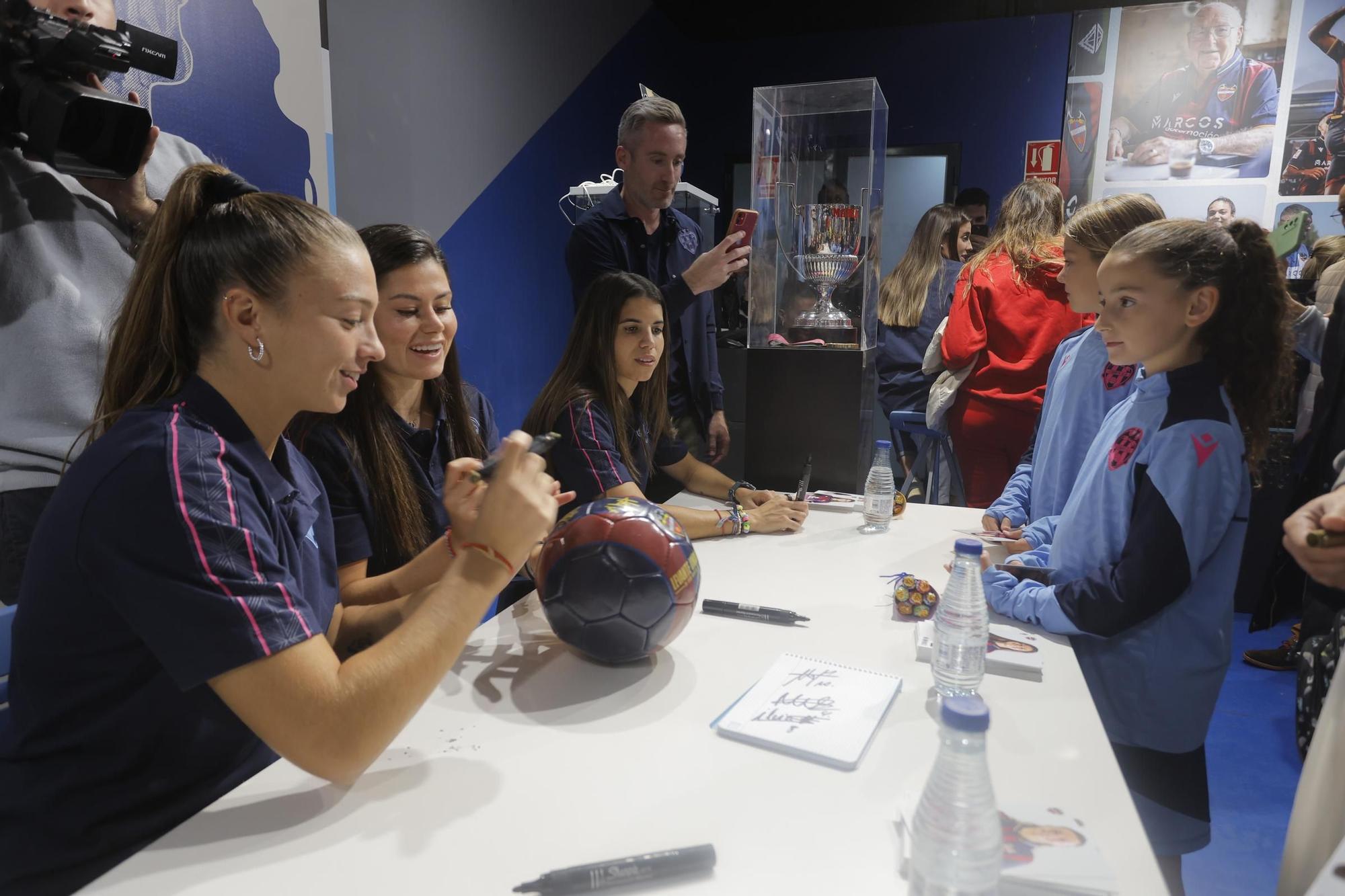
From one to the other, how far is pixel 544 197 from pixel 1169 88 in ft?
13.0

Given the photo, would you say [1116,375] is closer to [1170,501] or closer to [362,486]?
[1170,501]

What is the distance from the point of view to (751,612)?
58.8 inches

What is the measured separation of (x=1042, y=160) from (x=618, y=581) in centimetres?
536

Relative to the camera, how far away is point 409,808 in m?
0.92

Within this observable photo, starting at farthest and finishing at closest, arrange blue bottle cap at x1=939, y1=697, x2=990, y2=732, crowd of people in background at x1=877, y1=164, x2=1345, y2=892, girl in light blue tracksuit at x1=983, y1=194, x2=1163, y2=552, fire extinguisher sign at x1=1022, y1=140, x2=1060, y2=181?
fire extinguisher sign at x1=1022, y1=140, x2=1060, y2=181 → girl in light blue tracksuit at x1=983, y1=194, x2=1163, y2=552 → crowd of people in background at x1=877, y1=164, x2=1345, y2=892 → blue bottle cap at x1=939, y1=697, x2=990, y2=732

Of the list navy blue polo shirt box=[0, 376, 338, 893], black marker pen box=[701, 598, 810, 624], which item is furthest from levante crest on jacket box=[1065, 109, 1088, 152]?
navy blue polo shirt box=[0, 376, 338, 893]

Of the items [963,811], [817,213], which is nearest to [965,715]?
[963,811]

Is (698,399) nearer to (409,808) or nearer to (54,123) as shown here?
(54,123)

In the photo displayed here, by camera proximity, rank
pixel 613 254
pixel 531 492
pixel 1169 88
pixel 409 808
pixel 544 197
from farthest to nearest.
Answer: pixel 1169 88
pixel 544 197
pixel 613 254
pixel 531 492
pixel 409 808

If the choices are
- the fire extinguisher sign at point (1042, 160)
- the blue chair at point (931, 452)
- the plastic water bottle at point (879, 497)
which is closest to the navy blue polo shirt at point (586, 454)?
the plastic water bottle at point (879, 497)

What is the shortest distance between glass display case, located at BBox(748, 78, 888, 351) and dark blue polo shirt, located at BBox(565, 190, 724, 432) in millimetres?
226

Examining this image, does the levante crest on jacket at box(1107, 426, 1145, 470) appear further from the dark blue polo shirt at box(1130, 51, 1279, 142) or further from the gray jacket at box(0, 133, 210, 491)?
the dark blue polo shirt at box(1130, 51, 1279, 142)

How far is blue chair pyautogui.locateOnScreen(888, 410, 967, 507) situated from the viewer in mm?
3805

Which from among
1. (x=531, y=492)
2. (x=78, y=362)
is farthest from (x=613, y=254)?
(x=531, y=492)
